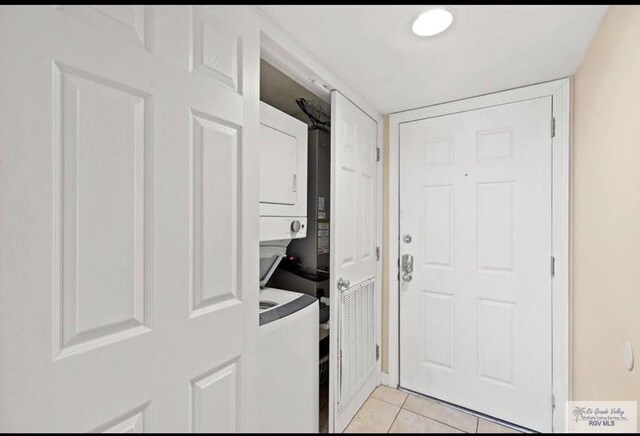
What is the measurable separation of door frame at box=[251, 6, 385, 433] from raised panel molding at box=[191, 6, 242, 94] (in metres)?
0.19

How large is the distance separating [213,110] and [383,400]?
70 cm

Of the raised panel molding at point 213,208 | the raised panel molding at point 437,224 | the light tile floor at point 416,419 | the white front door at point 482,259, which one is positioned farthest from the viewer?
the raised panel molding at point 437,224

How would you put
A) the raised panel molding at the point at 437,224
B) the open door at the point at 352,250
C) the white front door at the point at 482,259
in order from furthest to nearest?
the open door at the point at 352,250, the raised panel molding at the point at 437,224, the white front door at the point at 482,259

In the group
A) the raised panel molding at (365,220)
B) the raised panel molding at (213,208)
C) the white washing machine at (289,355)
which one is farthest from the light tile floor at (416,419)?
the raised panel molding at (365,220)

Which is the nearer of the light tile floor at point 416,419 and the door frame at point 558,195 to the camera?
the light tile floor at point 416,419

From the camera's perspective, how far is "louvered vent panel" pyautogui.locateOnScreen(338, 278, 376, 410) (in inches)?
57.4

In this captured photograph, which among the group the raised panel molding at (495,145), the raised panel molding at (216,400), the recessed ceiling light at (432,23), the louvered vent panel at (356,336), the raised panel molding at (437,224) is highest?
the recessed ceiling light at (432,23)

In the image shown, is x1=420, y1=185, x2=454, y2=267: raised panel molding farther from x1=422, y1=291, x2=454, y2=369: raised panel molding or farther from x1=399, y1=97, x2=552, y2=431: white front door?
x1=422, y1=291, x2=454, y2=369: raised panel molding

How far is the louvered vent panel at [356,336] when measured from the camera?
146cm

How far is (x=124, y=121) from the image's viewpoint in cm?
50

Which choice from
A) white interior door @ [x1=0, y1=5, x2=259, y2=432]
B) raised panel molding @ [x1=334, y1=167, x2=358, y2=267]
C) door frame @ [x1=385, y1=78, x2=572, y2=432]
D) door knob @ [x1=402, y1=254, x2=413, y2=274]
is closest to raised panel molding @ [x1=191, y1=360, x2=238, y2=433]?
white interior door @ [x1=0, y1=5, x2=259, y2=432]

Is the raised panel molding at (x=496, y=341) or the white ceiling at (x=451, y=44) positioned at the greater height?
the white ceiling at (x=451, y=44)

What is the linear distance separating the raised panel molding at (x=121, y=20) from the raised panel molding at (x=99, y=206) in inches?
4.1

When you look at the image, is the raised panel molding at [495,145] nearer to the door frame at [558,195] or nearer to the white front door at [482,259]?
the white front door at [482,259]
